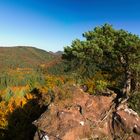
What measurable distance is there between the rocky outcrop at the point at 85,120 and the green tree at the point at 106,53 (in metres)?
3.42

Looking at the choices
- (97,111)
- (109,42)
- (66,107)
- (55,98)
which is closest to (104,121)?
(97,111)

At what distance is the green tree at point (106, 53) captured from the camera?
27.4m

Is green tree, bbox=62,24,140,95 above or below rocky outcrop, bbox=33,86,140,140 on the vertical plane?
above

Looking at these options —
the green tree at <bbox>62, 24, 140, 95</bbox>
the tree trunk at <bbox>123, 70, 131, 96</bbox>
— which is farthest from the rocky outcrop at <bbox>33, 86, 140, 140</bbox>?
the green tree at <bbox>62, 24, 140, 95</bbox>

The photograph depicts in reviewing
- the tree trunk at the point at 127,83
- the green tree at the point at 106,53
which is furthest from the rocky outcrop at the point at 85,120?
the green tree at the point at 106,53

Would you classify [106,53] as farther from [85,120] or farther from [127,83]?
[85,120]

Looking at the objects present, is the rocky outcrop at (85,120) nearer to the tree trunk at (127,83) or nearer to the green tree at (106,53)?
the tree trunk at (127,83)

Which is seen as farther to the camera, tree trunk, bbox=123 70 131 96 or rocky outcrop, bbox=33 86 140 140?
tree trunk, bbox=123 70 131 96

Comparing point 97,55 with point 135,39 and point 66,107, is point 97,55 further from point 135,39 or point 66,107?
point 66,107

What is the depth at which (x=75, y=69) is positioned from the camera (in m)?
31.3

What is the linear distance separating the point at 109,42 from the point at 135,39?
2.70 m

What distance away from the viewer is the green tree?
27.4 metres

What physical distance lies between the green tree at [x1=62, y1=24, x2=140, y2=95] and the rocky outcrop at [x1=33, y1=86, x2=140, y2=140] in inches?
135

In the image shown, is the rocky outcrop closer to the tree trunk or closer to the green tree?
the tree trunk
